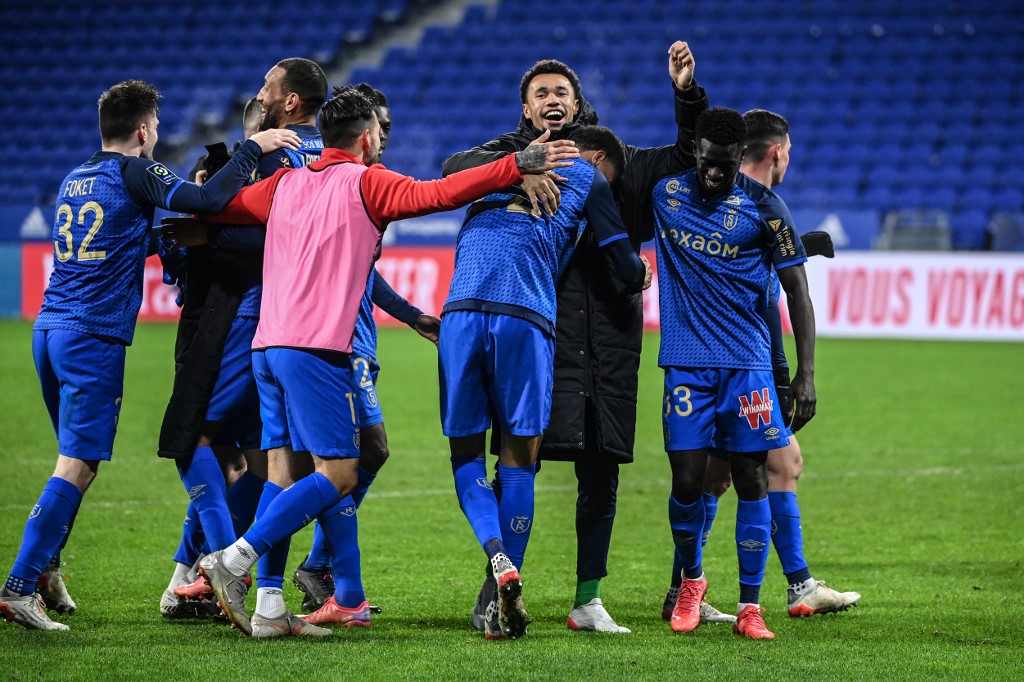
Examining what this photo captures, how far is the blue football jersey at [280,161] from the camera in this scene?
5234 millimetres

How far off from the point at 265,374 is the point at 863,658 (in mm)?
2304

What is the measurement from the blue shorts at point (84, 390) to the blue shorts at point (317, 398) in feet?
2.22

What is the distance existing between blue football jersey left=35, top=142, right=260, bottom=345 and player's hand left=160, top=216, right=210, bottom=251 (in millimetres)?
82

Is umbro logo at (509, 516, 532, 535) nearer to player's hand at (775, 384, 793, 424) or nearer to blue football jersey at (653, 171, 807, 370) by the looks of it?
blue football jersey at (653, 171, 807, 370)

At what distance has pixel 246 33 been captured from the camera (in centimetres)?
2755

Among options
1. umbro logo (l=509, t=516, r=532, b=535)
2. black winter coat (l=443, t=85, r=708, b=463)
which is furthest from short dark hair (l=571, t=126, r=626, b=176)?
umbro logo (l=509, t=516, r=532, b=535)

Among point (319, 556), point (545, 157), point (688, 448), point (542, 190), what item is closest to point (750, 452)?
point (688, 448)

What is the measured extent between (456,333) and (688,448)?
98 centimetres

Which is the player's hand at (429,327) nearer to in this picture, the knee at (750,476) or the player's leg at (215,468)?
the player's leg at (215,468)

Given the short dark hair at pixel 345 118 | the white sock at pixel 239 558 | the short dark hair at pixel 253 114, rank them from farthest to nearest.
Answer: the short dark hair at pixel 253 114, the short dark hair at pixel 345 118, the white sock at pixel 239 558

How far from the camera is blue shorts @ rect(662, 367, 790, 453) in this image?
197 inches

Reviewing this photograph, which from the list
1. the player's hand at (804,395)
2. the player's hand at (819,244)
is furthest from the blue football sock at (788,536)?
the player's hand at (819,244)

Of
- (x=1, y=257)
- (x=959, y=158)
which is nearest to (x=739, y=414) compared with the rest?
(x=1, y=257)

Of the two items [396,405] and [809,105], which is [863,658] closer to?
[396,405]
